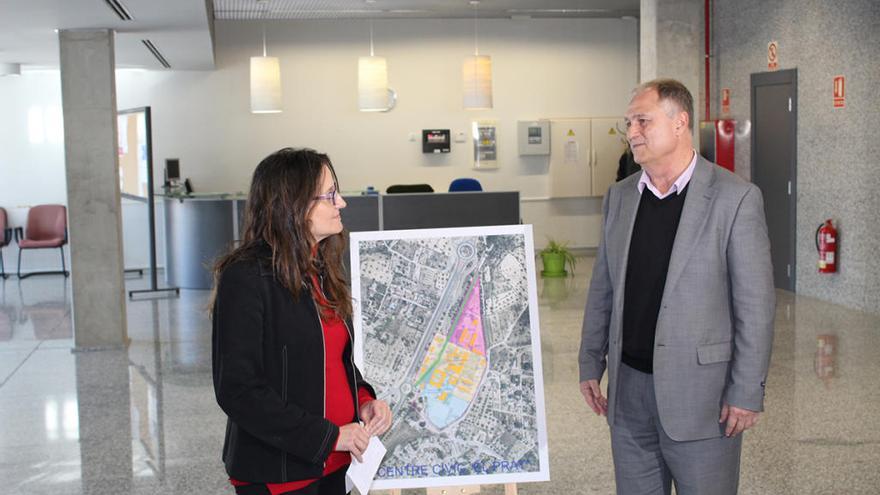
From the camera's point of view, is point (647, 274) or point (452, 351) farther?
point (452, 351)

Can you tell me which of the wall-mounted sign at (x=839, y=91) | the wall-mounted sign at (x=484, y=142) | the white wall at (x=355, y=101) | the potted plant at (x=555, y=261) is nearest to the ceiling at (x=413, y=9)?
the white wall at (x=355, y=101)

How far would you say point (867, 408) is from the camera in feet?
20.8

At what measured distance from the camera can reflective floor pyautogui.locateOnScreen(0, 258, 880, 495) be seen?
17.2ft

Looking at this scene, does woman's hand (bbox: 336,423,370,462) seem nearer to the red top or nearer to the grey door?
the red top

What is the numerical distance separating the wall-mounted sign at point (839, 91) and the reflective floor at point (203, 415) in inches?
80.1

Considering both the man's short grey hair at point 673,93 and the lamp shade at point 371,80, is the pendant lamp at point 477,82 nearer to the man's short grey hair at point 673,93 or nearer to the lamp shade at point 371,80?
the lamp shade at point 371,80

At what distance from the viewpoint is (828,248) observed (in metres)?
10.4

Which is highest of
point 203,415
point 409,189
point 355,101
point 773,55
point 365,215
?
point 773,55

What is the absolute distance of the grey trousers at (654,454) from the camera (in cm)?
295

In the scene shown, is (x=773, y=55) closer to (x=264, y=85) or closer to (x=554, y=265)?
(x=554, y=265)

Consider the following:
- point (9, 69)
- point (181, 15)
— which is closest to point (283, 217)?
point (181, 15)

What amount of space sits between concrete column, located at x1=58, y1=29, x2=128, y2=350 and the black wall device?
6876mm

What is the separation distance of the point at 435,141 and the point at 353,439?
1345 centimetres

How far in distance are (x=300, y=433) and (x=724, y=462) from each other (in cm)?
134
